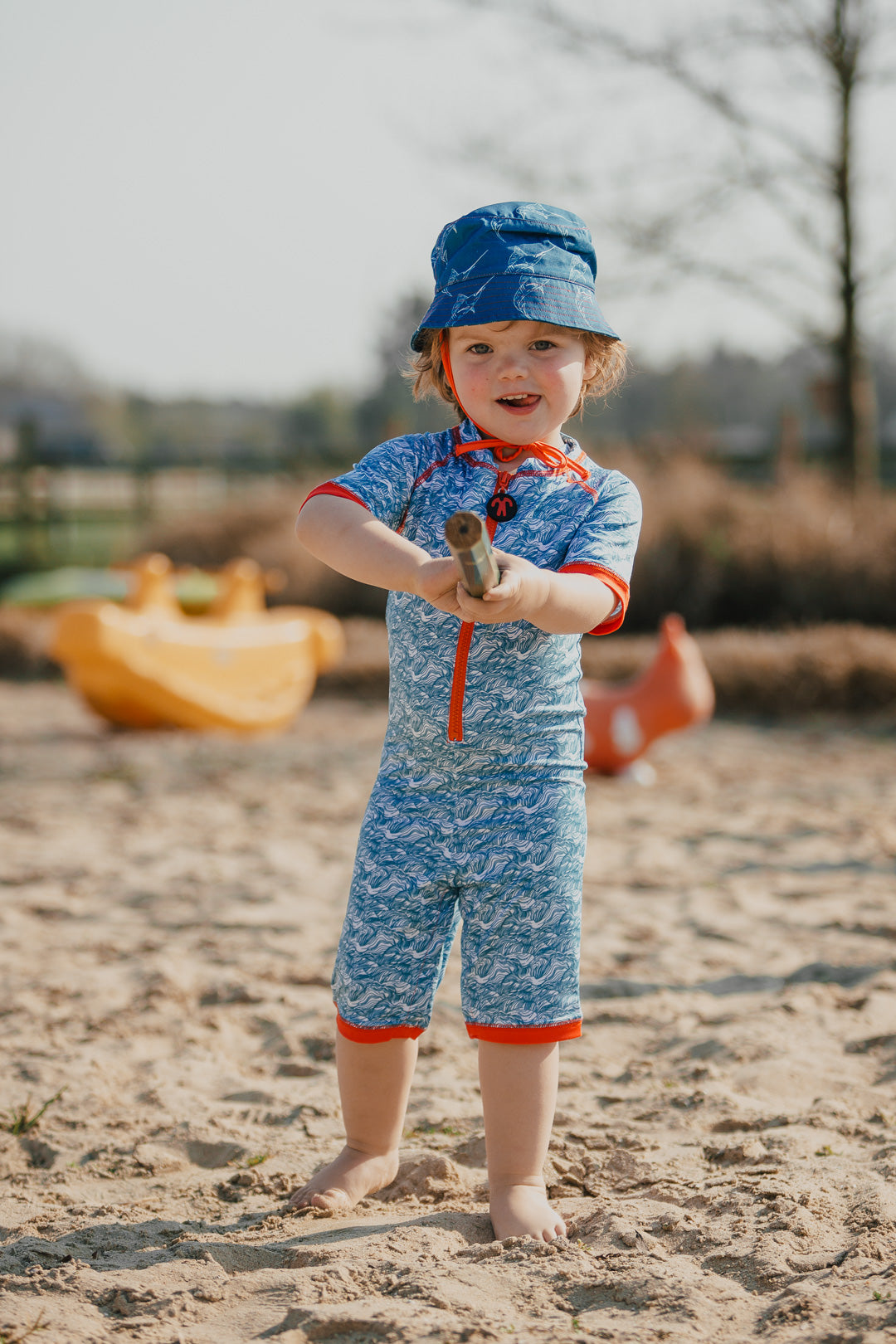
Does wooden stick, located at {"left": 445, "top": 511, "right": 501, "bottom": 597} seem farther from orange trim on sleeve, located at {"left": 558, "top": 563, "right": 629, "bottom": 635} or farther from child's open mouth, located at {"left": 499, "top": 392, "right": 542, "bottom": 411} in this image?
child's open mouth, located at {"left": 499, "top": 392, "right": 542, "bottom": 411}

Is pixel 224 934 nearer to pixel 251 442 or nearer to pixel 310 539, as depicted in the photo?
pixel 310 539

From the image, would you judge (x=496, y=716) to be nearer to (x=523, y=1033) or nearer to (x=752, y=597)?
(x=523, y=1033)

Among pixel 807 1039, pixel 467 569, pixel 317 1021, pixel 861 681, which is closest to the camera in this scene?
pixel 467 569

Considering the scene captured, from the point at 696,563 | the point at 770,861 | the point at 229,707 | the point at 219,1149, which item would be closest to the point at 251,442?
the point at 696,563

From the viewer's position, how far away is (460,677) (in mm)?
1937

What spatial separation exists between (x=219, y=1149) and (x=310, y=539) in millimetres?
1163

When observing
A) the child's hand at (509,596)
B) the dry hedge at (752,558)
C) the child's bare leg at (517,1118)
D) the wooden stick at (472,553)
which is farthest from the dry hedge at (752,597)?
the wooden stick at (472,553)

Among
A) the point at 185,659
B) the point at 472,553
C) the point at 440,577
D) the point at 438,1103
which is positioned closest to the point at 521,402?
the point at 440,577

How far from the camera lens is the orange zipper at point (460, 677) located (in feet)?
6.32

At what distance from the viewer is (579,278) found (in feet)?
6.40

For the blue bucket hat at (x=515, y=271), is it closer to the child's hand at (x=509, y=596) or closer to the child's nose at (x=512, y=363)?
the child's nose at (x=512, y=363)

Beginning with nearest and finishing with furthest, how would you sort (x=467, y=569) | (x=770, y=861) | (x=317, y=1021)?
(x=467, y=569) < (x=317, y=1021) < (x=770, y=861)

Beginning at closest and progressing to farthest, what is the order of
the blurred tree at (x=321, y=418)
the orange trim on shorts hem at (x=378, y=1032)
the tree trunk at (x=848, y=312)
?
1. the orange trim on shorts hem at (x=378, y=1032)
2. the tree trunk at (x=848, y=312)
3. the blurred tree at (x=321, y=418)

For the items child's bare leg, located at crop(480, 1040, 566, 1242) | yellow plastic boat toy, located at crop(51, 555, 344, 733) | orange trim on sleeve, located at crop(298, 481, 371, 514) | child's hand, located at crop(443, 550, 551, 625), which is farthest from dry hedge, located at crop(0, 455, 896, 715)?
child's hand, located at crop(443, 550, 551, 625)
